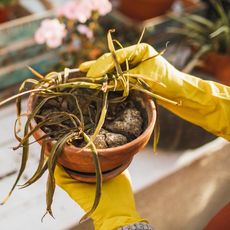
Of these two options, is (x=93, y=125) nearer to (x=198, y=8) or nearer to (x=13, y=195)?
(x=13, y=195)

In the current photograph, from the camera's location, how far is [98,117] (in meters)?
0.92

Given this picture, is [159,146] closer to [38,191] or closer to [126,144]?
[38,191]

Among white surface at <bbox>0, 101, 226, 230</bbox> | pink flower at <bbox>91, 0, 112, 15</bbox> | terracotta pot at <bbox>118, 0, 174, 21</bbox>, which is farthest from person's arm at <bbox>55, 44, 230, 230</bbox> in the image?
terracotta pot at <bbox>118, 0, 174, 21</bbox>

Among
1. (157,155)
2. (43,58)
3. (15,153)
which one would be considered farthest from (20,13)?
(157,155)

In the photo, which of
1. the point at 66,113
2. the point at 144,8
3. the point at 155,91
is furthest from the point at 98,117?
the point at 144,8

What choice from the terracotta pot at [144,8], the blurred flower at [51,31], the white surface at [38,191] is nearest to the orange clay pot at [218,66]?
the white surface at [38,191]

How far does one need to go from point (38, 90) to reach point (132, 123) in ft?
0.72

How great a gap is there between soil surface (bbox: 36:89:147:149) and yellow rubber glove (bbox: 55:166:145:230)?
0.43 feet

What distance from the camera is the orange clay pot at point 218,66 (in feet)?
4.98

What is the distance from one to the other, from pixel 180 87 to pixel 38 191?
0.54m

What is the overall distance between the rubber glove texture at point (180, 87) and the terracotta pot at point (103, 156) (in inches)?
3.5

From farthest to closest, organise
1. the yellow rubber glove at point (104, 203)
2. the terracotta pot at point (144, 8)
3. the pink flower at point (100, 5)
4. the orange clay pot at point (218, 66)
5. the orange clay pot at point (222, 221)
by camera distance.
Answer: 1. the terracotta pot at point (144, 8)
2. the pink flower at point (100, 5)
3. the orange clay pot at point (218, 66)
4. the orange clay pot at point (222, 221)
5. the yellow rubber glove at point (104, 203)

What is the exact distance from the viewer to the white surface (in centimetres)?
118

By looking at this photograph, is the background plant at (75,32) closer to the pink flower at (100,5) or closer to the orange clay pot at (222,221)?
the pink flower at (100,5)
